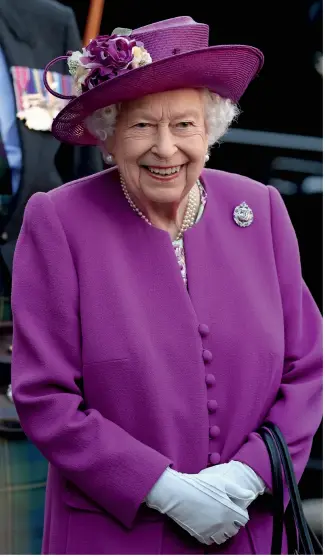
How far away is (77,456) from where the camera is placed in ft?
7.29

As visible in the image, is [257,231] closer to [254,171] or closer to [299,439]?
[299,439]

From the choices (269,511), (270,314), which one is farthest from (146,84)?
(269,511)

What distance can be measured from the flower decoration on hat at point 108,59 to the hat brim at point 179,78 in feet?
0.16

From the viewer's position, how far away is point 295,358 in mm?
2447

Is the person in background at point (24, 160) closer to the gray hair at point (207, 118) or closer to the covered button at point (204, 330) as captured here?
the gray hair at point (207, 118)

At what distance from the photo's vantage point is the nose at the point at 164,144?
2215 mm

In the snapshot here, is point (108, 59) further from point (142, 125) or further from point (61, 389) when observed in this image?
point (61, 389)

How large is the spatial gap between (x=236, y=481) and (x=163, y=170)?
2.58ft

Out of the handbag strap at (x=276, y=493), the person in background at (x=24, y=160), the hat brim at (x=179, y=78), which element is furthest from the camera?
the person in background at (x=24, y=160)

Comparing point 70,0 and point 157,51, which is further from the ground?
point 70,0

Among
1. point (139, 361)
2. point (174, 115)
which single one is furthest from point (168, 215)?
point (139, 361)

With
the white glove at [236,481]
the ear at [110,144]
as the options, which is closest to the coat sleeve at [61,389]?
the white glove at [236,481]

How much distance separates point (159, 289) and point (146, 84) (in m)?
0.51

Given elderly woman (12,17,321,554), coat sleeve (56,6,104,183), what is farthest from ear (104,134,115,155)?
coat sleeve (56,6,104,183)
